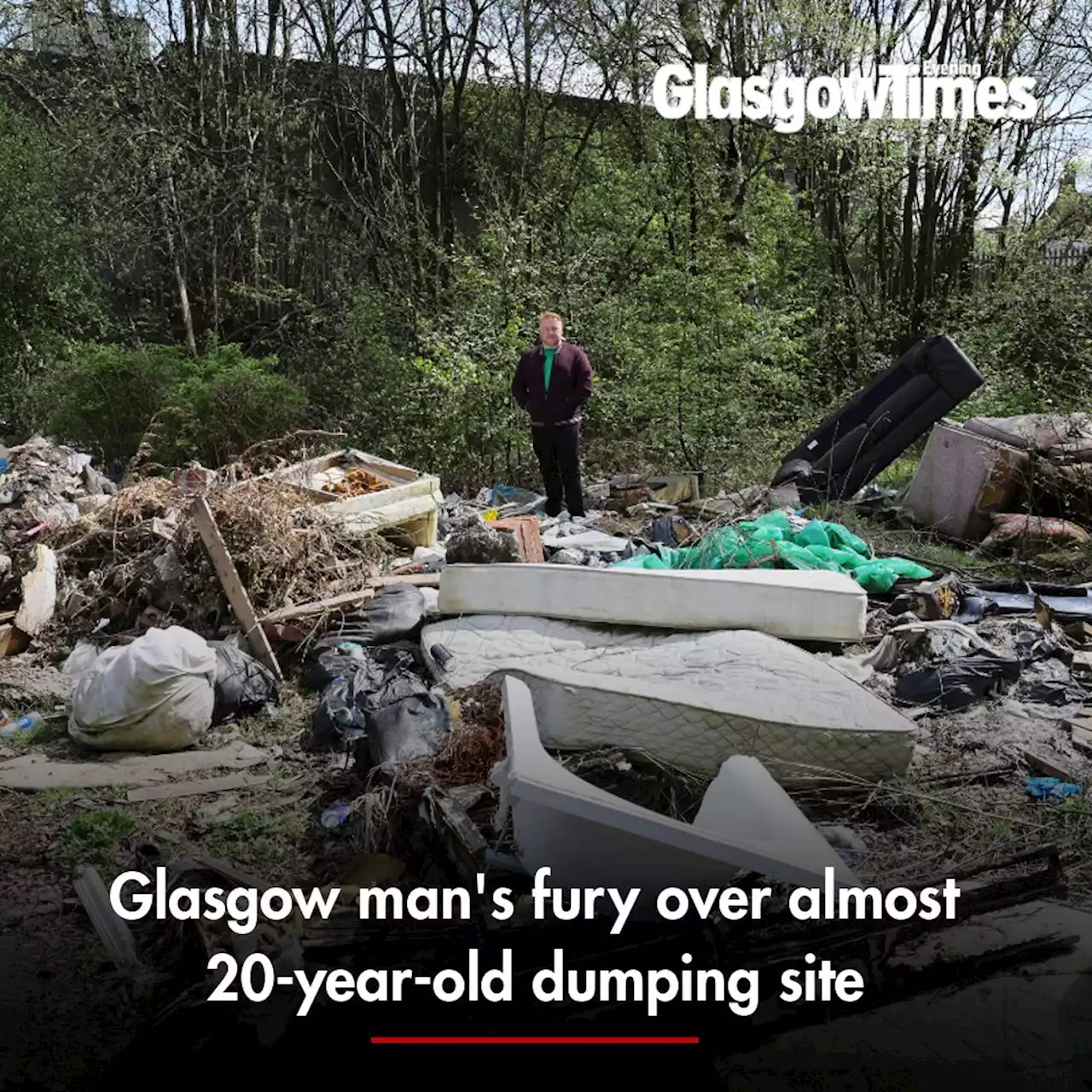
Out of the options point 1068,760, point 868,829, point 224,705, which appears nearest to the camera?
point 868,829

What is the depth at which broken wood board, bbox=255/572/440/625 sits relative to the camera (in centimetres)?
612

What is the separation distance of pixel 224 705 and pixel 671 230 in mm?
10608

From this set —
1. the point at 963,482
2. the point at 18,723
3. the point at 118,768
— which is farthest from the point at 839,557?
the point at 18,723

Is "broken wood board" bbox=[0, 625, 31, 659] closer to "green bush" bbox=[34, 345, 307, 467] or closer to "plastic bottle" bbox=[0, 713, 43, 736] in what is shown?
"plastic bottle" bbox=[0, 713, 43, 736]

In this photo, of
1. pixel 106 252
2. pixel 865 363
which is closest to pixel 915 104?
pixel 865 363

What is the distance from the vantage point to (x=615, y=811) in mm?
3010

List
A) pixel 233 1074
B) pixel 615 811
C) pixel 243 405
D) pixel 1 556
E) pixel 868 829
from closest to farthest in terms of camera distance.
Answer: pixel 233 1074 < pixel 615 811 < pixel 868 829 < pixel 1 556 < pixel 243 405

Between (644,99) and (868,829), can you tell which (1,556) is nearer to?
(868,829)

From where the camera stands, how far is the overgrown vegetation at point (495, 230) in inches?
477

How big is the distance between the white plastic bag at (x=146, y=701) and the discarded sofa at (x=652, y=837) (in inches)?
85.1

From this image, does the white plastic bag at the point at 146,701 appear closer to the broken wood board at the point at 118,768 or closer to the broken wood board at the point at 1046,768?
the broken wood board at the point at 118,768

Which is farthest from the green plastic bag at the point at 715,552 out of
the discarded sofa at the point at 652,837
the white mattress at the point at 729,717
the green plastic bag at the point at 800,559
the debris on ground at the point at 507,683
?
the discarded sofa at the point at 652,837

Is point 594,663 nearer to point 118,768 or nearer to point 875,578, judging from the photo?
point 118,768

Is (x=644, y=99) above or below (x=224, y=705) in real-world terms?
above
